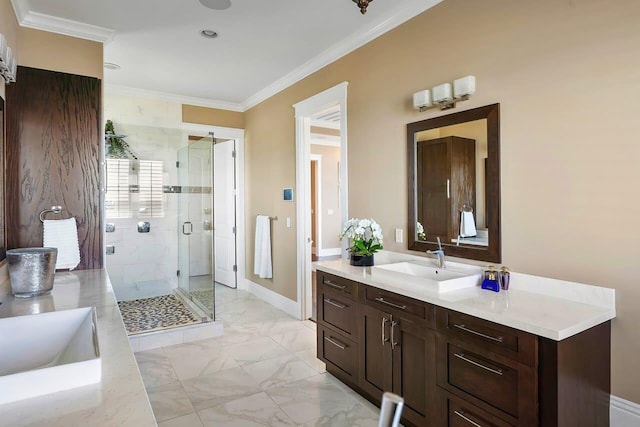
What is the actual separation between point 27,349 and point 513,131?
8.31ft

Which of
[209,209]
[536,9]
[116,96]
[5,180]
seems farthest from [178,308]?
[536,9]

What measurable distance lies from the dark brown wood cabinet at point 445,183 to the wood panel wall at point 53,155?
2567mm

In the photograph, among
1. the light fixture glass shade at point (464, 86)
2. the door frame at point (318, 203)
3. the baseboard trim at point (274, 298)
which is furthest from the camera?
the door frame at point (318, 203)

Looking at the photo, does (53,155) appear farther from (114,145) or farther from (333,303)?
(333,303)

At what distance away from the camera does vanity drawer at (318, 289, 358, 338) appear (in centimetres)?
261

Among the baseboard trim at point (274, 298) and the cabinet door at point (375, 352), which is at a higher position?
the cabinet door at point (375, 352)

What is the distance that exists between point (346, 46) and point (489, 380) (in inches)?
114

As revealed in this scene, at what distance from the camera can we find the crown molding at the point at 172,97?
4734mm

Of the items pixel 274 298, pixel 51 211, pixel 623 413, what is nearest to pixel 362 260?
pixel 623 413

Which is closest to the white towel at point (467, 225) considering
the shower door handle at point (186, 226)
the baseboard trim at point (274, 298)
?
the baseboard trim at point (274, 298)

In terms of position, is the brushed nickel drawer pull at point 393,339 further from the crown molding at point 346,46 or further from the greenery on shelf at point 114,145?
the greenery on shelf at point 114,145

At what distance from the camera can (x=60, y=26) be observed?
299cm

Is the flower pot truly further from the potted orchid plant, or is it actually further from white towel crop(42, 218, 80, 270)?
white towel crop(42, 218, 80, 270)

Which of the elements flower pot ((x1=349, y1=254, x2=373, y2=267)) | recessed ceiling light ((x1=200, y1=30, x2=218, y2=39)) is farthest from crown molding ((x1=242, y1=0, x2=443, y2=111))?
flower pot ((x1=349, y1=254, x2=373, y2=267))
